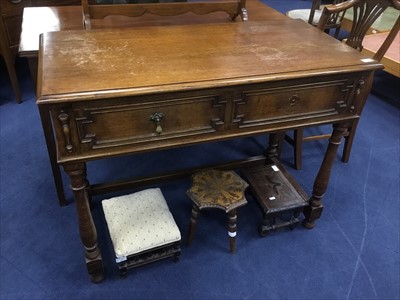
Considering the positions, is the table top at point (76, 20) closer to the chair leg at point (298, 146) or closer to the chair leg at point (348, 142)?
the chair leg at point (298, 146)

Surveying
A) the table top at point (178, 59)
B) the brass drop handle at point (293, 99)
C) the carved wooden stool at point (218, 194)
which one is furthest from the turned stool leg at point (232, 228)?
the table top at point (178, 59)

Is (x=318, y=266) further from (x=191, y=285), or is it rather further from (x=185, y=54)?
(x=185, y=54)

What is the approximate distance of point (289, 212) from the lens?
1.73 meters

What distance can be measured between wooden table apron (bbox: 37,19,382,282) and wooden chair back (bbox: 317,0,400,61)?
36 cm

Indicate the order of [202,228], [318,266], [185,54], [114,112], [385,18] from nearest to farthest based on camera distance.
Answer: 1. [114,112]
2. [185,54]
3. [318,266]
4. [202,228]
5. [385,18]

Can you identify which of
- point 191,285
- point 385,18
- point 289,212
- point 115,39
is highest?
point 115,39

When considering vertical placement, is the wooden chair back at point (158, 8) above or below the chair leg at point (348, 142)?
above

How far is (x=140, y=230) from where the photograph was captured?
4.83 ft

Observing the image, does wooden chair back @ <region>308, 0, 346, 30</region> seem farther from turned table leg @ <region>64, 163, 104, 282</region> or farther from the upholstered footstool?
turned table leg @ <region>64, 163, 104, 282</region>

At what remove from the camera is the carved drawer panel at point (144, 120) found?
1.03 metres

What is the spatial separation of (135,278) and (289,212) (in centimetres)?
82

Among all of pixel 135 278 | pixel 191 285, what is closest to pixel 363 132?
pixel 191 285

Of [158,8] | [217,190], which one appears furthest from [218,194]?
[158,8]

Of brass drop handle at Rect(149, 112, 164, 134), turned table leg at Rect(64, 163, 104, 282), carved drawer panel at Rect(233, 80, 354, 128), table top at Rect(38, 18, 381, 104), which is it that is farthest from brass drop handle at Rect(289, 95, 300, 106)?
turned table leg at Rect(64, 163, 104, 282)
